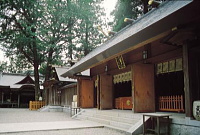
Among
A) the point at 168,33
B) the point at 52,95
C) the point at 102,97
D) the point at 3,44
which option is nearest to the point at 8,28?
the point at 3,44

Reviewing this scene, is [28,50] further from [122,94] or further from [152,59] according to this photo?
[152,59]

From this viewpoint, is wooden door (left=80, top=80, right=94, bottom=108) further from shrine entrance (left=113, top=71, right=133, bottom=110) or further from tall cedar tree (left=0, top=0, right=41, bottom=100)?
tall cedar tree (left=0, top=0, right=41, bottom=100)

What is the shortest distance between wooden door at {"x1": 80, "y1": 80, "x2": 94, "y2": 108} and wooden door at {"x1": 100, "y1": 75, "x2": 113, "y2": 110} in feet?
8.53

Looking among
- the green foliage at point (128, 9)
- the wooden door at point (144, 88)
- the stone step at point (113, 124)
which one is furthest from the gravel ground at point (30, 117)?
the green foliage at point (128, 9)

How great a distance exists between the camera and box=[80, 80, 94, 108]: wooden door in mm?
13781

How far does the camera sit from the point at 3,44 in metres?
23.9

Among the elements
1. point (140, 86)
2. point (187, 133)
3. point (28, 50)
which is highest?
point (28, 50)

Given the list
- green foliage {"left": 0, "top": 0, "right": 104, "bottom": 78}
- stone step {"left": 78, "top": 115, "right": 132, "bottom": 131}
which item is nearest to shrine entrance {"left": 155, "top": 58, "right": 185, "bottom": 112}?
stone step {"left": 78, "top": 115, "right": 132, "bottom": 131}

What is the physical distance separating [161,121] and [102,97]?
531cm

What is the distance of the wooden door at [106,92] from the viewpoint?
11.4 metres

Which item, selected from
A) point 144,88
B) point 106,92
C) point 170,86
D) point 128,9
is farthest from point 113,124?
point 128,9

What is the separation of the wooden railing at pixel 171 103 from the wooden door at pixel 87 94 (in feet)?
20.2

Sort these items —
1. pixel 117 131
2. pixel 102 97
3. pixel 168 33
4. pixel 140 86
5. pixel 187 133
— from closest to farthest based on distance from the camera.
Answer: pixel 187 133 → pixel 168 33 → pixel 117 131 → pixel 140 86 → pixel 102 97

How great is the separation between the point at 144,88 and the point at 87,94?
20.4 ft
